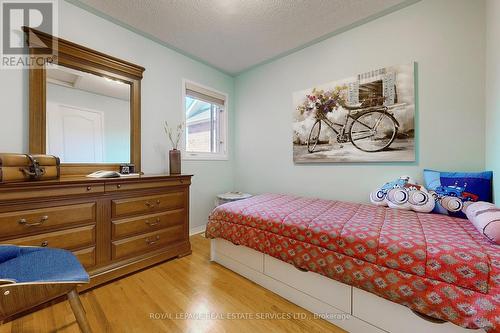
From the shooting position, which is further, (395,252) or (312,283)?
(312,283)

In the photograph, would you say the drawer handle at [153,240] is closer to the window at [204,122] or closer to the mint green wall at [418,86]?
the window at [204,122]

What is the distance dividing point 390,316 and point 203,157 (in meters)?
2.62

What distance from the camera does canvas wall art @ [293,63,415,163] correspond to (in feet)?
6.43

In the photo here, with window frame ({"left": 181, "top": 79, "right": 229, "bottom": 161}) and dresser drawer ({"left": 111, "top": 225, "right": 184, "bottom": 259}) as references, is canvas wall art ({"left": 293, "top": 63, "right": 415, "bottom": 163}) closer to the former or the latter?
window frame ({"left": 181, "top": 79, "right": 229, "bottom": 161})

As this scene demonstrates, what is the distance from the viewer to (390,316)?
3.70 feet

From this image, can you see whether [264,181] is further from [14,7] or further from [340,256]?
[14,7]

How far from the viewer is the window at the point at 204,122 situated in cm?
293

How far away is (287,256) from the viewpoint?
1508 millimetres

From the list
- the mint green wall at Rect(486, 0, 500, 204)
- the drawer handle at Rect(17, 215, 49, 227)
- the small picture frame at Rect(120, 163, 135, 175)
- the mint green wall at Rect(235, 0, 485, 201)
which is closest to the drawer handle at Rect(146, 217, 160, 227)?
the small picture frame at Rect(120, 163, 135, 175)

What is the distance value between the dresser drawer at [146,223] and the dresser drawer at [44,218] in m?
0.22

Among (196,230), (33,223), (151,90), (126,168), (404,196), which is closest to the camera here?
(33,223)

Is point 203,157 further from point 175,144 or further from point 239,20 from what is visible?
point 239,20

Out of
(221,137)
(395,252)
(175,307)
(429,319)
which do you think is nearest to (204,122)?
(221,137)

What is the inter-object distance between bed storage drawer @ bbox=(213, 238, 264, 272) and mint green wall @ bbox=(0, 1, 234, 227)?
1.01 meters
